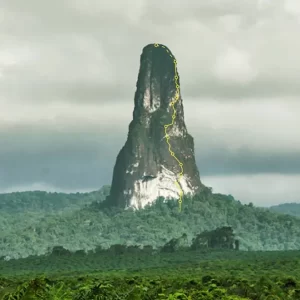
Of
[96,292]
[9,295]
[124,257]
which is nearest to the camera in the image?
[9,295]

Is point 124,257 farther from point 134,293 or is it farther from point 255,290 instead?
point 134,293

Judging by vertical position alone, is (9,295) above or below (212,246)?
below

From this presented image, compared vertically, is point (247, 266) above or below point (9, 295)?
above

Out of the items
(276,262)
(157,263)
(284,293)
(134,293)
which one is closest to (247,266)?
(276,262)

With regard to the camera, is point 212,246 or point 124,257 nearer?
point 124,257

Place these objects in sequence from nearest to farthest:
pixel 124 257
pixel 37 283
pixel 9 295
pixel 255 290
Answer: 1. pixel 37 283
2. pixel 9 295
3. pixel 255 290
4. pixel 124 257

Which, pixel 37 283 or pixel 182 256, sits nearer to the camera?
pixel 37 283

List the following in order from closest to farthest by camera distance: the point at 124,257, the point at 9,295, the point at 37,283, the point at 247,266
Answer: the point at 37,283
the point at 9,295
the point at 247,266
the point at 124,257

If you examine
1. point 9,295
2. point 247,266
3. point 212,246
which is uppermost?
point 212,246

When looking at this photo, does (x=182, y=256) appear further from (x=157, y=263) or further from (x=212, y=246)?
(x=212, y=246)

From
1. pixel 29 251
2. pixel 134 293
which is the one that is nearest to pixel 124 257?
pixel 29 251
